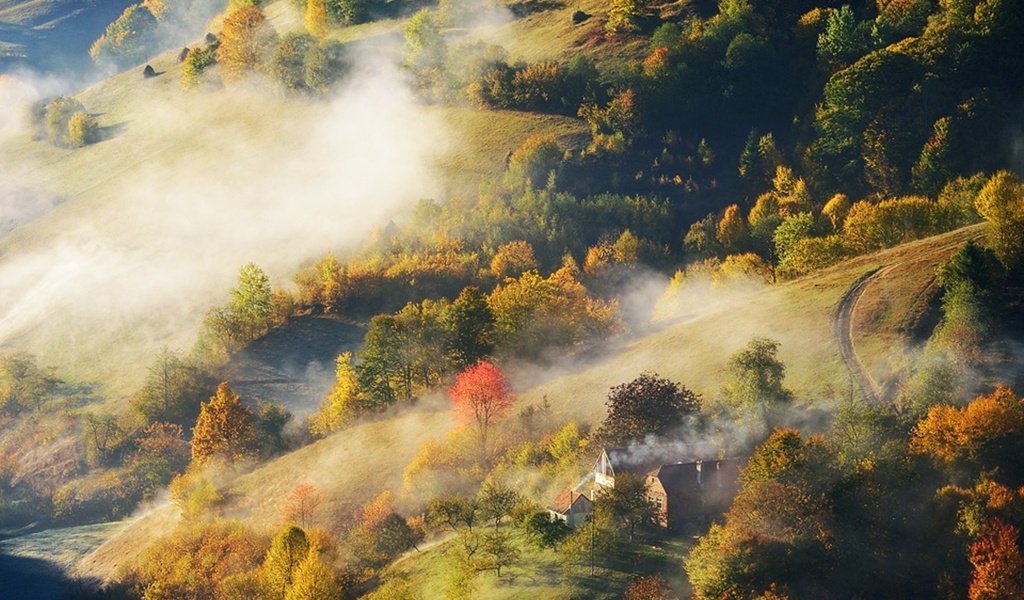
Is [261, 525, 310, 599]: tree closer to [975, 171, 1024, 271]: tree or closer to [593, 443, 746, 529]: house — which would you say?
[593, 443, 746, 529]: house

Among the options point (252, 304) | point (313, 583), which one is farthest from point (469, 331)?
point (313, 583)

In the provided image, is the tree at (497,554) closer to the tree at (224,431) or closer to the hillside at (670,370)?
the hillside at (670,370)

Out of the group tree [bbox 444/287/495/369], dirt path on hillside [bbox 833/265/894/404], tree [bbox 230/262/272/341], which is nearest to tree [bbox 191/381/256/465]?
tree [bbox 230/262/272/341]

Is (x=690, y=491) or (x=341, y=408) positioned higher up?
(x=690, y=491)

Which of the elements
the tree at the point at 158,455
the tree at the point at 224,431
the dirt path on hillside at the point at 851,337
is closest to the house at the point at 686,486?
the dirt path on hillside at the point at 851,337

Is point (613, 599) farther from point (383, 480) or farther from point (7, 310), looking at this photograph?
point (7, 310)

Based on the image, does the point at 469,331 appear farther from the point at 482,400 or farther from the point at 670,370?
the point at 670,370
